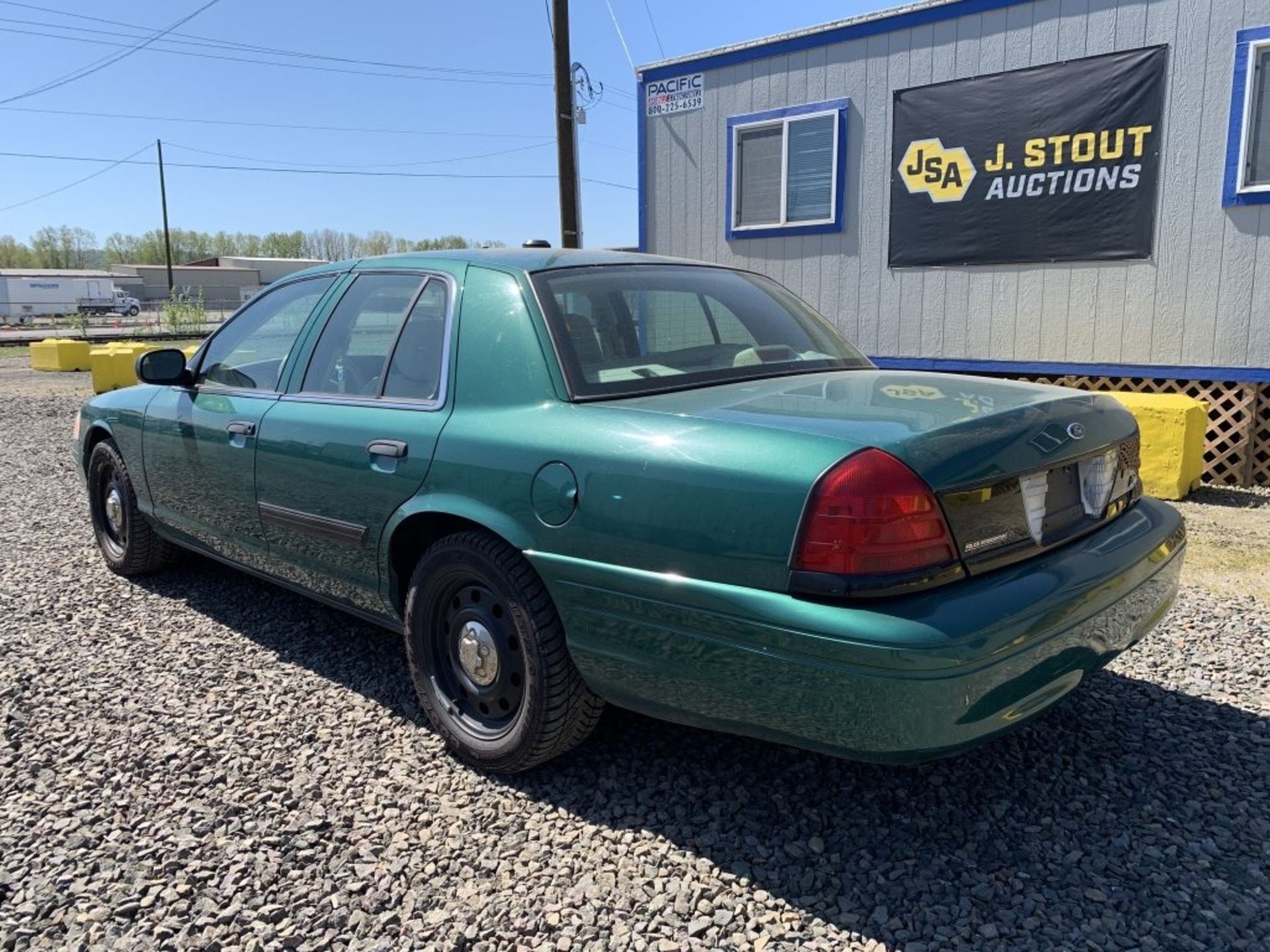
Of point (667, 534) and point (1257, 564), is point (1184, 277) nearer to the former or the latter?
point (1257, 564)

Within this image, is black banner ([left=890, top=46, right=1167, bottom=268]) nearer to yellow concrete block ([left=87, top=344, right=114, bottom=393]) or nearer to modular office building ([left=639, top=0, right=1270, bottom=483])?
modular office building ([left=639, top=0, right=1270, bottom=483])

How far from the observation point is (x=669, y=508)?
232 centimetres

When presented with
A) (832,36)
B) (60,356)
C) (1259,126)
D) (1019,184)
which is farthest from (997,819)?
(60,356)

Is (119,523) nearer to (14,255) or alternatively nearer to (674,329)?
(674,329)

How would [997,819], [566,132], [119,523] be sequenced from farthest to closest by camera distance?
1. [566,132]
2. [119,523]
3. [997,819]

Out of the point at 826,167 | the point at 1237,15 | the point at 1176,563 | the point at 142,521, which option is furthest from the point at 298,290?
the point at 1237,15

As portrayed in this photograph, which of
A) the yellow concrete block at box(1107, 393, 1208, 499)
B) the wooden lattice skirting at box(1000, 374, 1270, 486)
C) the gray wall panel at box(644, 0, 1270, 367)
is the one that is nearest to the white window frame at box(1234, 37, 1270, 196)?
the gray wall panel at box(644, 0, 1270, 367)

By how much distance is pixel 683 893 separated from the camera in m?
2.34

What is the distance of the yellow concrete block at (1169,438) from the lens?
6320 mm

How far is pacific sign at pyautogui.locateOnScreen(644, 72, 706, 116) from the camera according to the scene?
Answer: 9.35m

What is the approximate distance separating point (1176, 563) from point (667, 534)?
171 centimetres

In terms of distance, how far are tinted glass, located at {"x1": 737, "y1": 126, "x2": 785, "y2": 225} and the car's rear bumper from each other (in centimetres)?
700

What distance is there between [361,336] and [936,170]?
6114 mm

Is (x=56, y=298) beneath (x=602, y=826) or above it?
above
